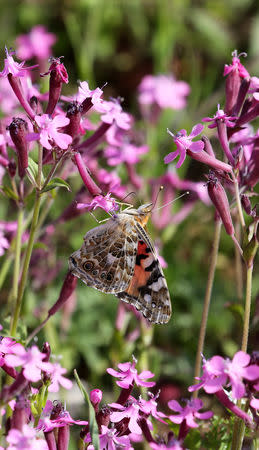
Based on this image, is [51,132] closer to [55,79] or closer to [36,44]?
[55,79]

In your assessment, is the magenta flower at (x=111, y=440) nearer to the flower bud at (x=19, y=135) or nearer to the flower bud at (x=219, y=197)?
the flower bud at (x=219, y=197)

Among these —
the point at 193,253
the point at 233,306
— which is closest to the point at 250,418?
the point at 233,306

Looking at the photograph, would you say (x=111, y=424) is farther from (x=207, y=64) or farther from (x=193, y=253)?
(x=207, y=64)

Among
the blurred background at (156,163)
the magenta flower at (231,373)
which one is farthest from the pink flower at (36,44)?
the magenta flower at (231,373)

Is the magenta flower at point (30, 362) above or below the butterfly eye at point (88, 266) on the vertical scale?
below

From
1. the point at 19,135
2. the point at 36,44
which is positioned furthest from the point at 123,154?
the point at 36,44

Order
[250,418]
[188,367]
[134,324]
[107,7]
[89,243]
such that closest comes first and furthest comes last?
[250,418], [89,243], [134,324], [188,367], [107,7]

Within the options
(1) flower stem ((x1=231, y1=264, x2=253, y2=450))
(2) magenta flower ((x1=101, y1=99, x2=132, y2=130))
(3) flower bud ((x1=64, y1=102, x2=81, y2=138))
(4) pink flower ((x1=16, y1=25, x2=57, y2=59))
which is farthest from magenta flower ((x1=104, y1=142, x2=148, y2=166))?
(4) pink flower ((x1=16, y1=25, x2=57, y2=59))
